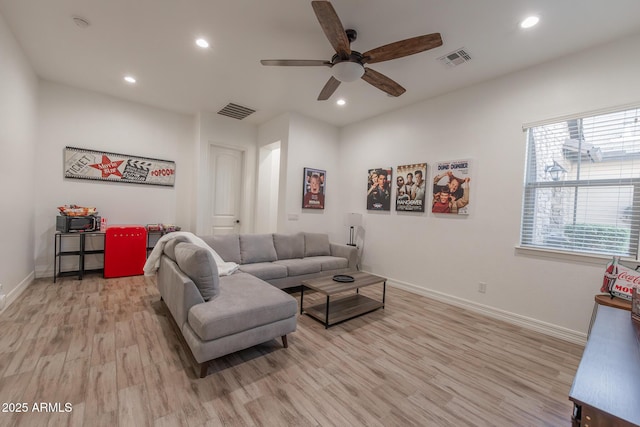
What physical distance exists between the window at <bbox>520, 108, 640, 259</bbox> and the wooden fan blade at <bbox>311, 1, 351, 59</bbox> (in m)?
2.46

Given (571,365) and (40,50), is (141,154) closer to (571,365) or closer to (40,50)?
(40,50)

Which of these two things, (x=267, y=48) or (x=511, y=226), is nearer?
(x=267, y=48)

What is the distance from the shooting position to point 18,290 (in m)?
3.17

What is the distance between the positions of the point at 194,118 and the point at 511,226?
18.6 feet

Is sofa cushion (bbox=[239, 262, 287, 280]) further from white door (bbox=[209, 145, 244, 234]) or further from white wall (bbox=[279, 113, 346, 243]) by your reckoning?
white door (bbox=[209, 145, 244, 234])

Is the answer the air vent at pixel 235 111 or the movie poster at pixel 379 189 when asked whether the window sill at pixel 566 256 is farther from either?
the air vent at pixel 235 111

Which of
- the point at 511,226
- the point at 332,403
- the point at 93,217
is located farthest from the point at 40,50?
the point at 511,226

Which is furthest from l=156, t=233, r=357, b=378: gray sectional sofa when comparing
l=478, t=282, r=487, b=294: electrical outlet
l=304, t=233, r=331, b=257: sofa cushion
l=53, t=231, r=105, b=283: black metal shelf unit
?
l=478, t=282, r=487, b=294: electrical outlet

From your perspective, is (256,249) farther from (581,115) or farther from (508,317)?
(581,115)

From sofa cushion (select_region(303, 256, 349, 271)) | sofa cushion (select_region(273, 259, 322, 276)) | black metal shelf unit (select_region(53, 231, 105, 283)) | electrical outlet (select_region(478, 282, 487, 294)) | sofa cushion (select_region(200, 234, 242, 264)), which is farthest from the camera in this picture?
sofa cushion (select_region(303, 256, 349, 271))

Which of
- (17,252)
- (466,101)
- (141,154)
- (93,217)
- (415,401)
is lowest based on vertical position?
(415,401)

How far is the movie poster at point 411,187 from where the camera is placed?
4.03 metres

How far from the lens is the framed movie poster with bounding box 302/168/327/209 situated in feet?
16.1

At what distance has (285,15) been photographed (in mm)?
2354
